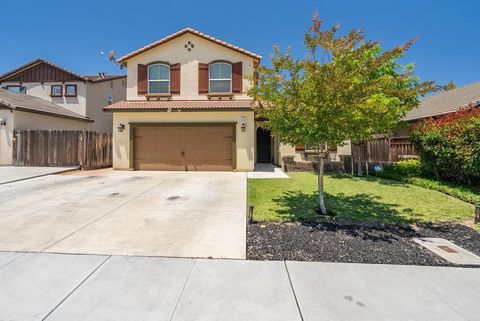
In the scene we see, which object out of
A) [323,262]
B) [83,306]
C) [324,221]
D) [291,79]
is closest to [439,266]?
[323,262]

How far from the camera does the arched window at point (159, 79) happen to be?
14.4 metres

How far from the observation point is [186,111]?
13180 mm

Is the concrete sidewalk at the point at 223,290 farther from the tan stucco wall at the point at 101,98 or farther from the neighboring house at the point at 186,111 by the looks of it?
the tan stucco wall at the point at 101,98

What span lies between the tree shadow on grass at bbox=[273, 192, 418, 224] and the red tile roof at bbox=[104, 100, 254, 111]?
6.54 metres

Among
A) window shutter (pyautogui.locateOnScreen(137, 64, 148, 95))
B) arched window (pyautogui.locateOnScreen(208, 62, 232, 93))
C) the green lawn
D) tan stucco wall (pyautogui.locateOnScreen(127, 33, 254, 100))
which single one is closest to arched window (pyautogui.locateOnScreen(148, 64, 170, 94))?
window shutter (pyautogui.locateOnScreen(137, 64, 148, 95))

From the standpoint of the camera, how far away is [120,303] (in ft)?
9.03

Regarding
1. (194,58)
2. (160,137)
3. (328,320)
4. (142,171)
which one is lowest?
(328,320)

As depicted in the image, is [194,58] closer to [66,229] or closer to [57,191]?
[57,191]

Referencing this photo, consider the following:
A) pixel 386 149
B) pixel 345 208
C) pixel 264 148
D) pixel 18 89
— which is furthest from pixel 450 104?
pixel 18 89

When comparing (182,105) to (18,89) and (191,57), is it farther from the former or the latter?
(18,89)

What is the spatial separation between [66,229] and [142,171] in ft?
29.4

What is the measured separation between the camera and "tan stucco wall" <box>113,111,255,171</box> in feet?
44.1

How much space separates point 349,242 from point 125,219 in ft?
14.5

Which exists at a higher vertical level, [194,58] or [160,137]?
[194,58]
